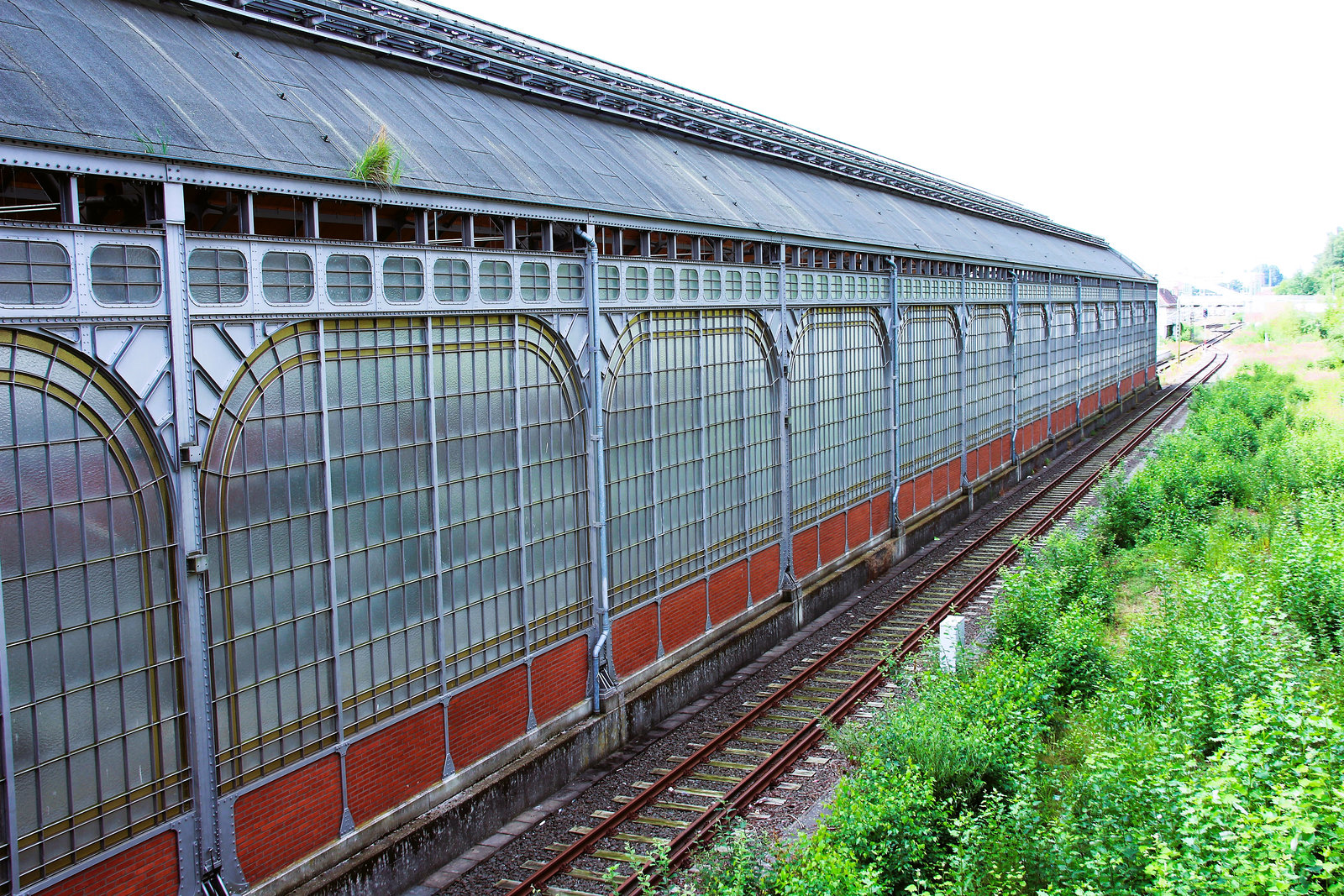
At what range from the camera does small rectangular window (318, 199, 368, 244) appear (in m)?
12.8

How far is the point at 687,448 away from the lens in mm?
19391

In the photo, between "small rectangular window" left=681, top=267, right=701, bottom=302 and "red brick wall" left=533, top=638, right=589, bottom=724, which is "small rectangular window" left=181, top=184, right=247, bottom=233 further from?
"small rectangular window" left=681, top=267, right=701, bottom=302

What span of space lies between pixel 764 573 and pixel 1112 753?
11929 mm

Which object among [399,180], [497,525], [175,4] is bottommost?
[497,525]

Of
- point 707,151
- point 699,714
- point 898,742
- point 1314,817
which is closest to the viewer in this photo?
point 1314,817

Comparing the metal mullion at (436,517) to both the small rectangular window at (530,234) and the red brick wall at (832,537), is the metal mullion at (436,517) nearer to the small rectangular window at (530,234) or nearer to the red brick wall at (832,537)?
the small rectangular window at (530,234)

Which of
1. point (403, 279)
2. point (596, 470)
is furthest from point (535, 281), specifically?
point (596, 470)

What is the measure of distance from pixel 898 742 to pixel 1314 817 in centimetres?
555

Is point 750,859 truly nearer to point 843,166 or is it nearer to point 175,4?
point 175,4

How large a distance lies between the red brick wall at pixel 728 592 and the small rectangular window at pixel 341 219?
958 cm

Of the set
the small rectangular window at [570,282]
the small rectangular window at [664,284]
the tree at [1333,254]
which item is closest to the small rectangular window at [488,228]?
the small rectangular window at [570,282]

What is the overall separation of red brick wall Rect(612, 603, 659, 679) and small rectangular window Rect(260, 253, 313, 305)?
26.5ft

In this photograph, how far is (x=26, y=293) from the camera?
8.52m

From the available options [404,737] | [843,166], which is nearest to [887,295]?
[843,166]
